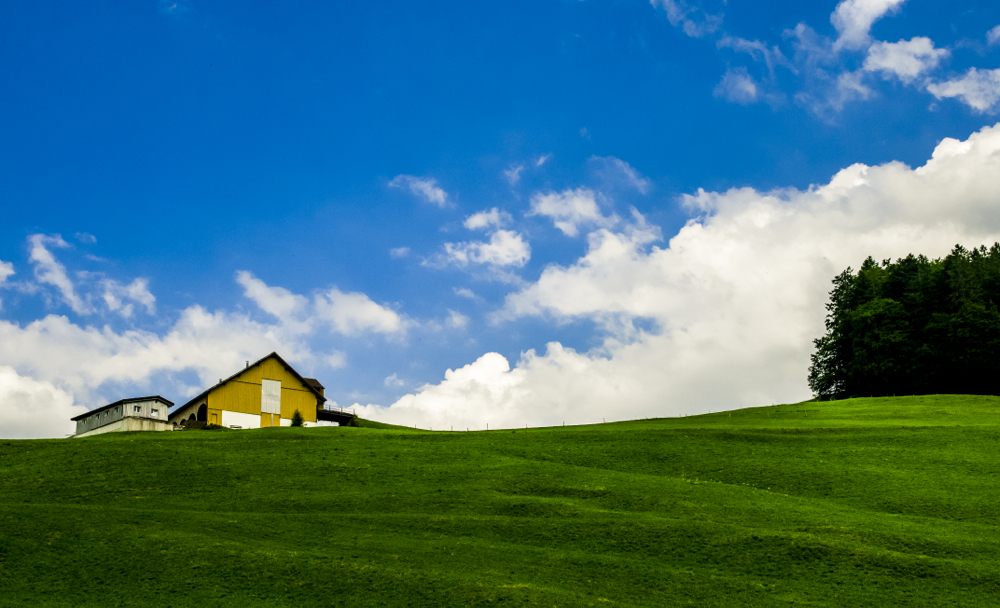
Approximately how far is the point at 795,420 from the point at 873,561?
34.4m

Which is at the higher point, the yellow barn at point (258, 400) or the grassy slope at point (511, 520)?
the yellow barn at point (258, 400)

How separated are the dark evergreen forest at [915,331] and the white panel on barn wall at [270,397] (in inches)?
2511

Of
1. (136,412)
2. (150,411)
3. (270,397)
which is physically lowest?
(136,412)

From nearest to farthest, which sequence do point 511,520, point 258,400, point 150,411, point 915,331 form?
point 511,520 < point 150,411 < point 258,400 < point 915,331

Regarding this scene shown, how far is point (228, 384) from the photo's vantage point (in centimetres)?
7888

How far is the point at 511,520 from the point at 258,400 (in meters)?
54.8

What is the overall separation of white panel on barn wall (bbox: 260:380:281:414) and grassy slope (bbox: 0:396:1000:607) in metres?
30.2

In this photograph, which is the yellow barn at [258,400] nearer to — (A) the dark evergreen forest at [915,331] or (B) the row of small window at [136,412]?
(B) the row of small window at [136,412]

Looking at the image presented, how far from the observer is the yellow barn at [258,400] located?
256ft

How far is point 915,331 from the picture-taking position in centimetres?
8756

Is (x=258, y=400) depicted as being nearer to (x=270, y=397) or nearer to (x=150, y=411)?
(x=270, y=397)

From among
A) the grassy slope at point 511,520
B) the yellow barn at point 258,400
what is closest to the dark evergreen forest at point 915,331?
the grassy slope at point 511,520

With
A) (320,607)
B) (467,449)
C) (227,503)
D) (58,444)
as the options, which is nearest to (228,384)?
(58,444)

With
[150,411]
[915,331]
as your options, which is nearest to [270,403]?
[150,411]
